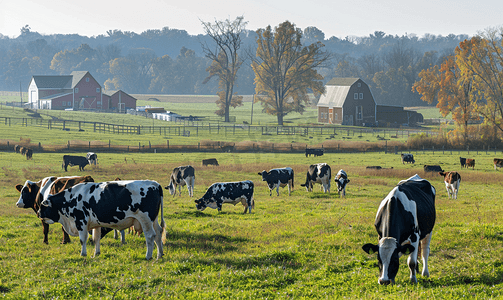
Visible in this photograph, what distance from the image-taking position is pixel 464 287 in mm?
8164

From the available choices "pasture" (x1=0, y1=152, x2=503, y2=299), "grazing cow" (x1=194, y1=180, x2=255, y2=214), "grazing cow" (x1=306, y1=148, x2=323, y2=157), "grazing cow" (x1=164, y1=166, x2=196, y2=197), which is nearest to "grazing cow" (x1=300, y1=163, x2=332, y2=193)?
"pasture" (x1=0, y1=152, x2=503, y2=299)

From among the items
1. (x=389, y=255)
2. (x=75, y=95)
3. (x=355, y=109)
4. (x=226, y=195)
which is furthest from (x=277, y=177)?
(x=75, y=95)

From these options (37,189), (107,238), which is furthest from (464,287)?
(37,189)

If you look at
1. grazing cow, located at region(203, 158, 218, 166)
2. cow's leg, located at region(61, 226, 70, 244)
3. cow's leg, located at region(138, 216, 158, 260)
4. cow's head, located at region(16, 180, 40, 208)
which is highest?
cow's head, located at region(16, 180, 40, 208)

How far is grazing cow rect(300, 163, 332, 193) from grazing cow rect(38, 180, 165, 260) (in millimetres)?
15442

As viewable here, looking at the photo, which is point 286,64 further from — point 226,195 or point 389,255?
point 389,255

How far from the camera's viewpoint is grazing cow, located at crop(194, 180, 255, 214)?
1892 centimetres

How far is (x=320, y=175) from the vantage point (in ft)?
83.5

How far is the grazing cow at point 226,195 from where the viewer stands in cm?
1892

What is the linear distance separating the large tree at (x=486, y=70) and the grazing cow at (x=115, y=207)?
51.0m

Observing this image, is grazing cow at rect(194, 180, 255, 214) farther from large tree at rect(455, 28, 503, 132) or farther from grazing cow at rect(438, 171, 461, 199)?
large tree at rect(455, 28, 503, 132)

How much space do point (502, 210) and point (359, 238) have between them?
7479 millimetres

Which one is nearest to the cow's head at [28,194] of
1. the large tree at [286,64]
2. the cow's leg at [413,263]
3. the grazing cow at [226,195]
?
the grazing cow at [226,195]

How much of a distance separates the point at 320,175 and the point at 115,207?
16414 mm
